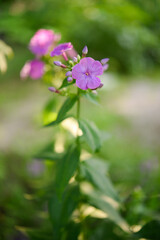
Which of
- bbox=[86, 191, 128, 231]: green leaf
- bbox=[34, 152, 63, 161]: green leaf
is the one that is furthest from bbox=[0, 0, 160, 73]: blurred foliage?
bbox=[86, 191, 128, 231]: green leaf

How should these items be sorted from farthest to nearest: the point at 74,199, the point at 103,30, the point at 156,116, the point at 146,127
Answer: the point at 103,30
the point at 156,116
the point at 146,127
the point at 74,199

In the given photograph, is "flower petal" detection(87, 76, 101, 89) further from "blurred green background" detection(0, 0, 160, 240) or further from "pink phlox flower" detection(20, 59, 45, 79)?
"pink phlox flower" detection(20, 59, 45, 79)

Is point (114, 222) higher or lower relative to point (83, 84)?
lower

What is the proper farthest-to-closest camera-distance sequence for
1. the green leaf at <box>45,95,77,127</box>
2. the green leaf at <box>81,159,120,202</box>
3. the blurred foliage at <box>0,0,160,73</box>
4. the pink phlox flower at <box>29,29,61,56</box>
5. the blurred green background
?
the blurred foliage at <box>0,0,160,73</box> → the blurred green background → the pink phlox flower at <box>29,29,61,56</box> → the green leaf at <box>81,159,120,202</box> → the green leaf at <box>45,95,77,127</box>

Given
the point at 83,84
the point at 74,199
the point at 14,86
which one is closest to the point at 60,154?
the point at 74,199

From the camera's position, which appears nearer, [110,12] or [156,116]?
[156,116]

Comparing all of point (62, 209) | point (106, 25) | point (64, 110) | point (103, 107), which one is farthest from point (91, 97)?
point (106, 25)

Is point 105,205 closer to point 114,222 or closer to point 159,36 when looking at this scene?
point 114,222
